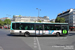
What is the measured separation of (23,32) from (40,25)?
3618 millimetres

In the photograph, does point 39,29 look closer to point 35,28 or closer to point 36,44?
point 35,28

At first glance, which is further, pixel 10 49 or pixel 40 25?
pixel 40 25

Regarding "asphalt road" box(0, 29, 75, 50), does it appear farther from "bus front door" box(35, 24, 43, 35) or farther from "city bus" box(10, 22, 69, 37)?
"bus front door" box(35, 24, 43, 35)

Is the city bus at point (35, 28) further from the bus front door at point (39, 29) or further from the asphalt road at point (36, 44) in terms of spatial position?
the asphalt road at point (36, 44)

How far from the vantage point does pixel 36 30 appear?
17703mm

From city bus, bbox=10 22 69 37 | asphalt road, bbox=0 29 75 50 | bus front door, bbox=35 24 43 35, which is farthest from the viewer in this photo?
bus front door, bbox=35 24 43 35

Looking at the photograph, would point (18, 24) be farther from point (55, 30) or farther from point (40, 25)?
point (55, 30)

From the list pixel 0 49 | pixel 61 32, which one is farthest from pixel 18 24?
pixel 0 49

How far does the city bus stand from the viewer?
57.4ft

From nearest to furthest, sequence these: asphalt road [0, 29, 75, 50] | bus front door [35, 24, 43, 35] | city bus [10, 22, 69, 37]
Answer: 1. asphalt road [0, 29, 75, 50]
2. city bus [10, 22, 69, 37]
3. bus front door [35, 24, 43, 35]

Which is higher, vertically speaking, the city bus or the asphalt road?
the city bus

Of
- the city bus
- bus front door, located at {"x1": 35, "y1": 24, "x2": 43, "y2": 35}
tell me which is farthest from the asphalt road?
bus front door, located at {"x1": 35, "y1": 24, "x2": 43, "y2": 35}

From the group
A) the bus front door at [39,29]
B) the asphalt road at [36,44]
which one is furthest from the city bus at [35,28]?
the asphalt road at [36,44]

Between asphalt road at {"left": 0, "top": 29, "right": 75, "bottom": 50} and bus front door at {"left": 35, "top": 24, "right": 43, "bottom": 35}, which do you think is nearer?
asphalt road at {"left": 0, "top": 29, "right": 75, "bottom": 50}
